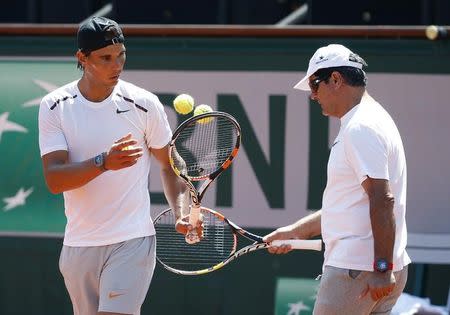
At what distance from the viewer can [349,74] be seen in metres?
4.53

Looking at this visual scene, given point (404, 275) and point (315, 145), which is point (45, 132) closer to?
point (404, 275)

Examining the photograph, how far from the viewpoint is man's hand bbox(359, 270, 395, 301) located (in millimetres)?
4293

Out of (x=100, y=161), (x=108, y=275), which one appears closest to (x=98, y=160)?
(x=100, y=161)

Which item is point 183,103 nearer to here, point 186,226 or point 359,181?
point 186,226

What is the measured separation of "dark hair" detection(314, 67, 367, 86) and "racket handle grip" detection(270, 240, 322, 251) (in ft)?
2.59

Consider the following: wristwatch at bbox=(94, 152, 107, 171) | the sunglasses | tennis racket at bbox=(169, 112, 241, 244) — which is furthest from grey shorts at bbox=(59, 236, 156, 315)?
the sunglasses

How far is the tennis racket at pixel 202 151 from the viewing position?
16.1 feet

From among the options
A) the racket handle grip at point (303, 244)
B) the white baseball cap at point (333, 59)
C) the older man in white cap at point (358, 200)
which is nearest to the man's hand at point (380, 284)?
the older man in white cap at point (358, 200)

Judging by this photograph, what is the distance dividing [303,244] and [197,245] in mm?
1144

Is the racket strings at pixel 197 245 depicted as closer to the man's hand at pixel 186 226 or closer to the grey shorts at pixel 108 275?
the man's hand at pixel 186 226

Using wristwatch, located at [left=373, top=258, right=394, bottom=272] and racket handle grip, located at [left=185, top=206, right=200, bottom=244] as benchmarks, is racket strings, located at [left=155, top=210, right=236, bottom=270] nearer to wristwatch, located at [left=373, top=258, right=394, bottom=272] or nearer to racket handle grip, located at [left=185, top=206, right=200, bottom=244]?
racket handle grip, located at [left=185, top=206, right=200, bottom=244]

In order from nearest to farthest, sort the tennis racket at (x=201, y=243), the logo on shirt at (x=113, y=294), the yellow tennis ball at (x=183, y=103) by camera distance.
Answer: the logo on shirt at (x=113, y=294)
the yellow tennis ball at (x=183, y=103)
the tennis racket at (x=201, y=243)

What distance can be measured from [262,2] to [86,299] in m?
4.02

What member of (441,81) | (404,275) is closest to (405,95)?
(441,81)
